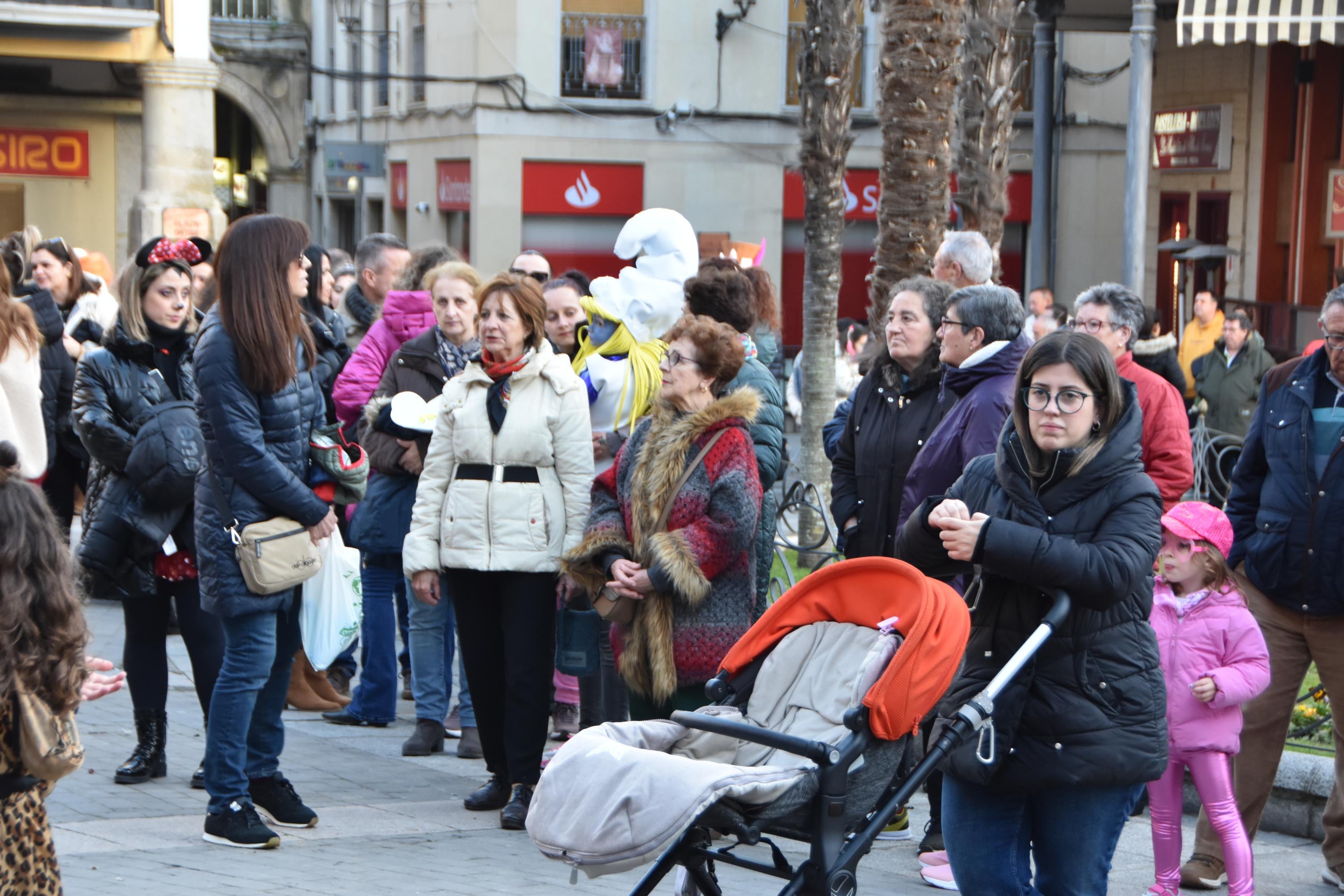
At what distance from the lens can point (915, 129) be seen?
1056 cm

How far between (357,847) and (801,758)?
234 centimetres

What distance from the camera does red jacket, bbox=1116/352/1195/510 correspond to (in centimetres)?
648

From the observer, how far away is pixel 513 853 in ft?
18.9

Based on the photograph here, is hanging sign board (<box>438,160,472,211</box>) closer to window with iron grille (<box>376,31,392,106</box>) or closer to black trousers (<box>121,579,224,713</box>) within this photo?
window with iron grille (<box>376,31,392,106</box>)

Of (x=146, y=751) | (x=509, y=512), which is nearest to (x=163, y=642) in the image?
(x=146, y=751)

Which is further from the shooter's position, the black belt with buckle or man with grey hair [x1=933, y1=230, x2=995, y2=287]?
man with grey hair [x1=933, y1=230, x2=995, y2=287]

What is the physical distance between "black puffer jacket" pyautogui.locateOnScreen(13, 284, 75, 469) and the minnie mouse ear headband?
2.44 metres

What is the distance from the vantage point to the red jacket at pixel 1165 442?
6480 millimetres

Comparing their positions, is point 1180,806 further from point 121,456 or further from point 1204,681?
point 121,456

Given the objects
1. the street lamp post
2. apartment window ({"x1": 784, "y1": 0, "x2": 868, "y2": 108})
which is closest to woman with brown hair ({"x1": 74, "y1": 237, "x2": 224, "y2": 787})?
apartment window ({"x1": 784, "y1": 0, "x2": 868, "y2": 108})

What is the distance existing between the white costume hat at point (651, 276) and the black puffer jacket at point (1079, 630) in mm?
3040

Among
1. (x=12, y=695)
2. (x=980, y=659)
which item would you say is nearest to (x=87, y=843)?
(x=12, y=695)

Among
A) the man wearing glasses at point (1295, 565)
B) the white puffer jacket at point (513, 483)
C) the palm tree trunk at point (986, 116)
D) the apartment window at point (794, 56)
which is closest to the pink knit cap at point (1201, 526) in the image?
the man wearing glasses at point (1295, 565)

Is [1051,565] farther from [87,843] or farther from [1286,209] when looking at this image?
[1286,209]
